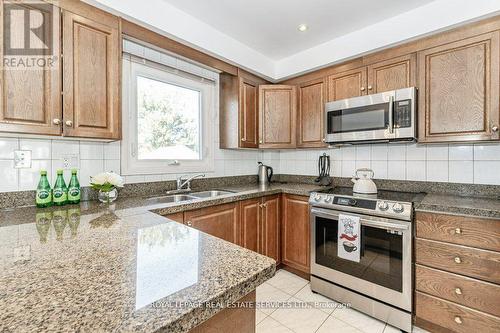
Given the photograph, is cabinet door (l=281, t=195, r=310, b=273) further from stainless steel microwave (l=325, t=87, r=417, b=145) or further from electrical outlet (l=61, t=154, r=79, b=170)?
electrical outlet (l=61, t=154, r=79, b=170)

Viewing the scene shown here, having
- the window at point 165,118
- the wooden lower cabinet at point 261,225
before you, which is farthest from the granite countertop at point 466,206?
the window at point 165,118

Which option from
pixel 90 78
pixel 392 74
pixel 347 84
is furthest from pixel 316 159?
pixel 90 78

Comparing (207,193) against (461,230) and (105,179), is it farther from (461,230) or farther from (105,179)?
(461,230)

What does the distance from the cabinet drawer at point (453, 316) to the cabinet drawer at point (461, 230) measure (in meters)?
0.41

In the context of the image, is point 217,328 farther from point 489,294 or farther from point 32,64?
point 489,294

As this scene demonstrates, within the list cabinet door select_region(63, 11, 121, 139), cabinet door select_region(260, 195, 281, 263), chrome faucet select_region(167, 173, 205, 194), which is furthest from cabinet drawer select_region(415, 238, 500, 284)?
cabinet door select_region(63, 11, 121, 139)

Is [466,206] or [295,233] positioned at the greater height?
[466,206]

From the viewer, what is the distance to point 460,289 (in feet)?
4.99

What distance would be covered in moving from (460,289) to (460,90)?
1.38m

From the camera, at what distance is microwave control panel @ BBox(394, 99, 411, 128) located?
1925 millimetres

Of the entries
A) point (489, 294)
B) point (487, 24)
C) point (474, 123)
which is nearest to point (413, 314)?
point (489, 294)

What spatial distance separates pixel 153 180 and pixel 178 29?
50.8 inches

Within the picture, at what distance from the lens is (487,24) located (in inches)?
66.6

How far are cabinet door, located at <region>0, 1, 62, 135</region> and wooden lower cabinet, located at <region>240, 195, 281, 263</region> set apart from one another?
1.46 m
